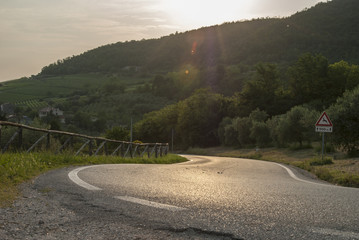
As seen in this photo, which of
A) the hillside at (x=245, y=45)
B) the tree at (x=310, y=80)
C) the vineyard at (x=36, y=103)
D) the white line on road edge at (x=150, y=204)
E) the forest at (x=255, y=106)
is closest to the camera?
the white line on road edge at (x=150, y=204)

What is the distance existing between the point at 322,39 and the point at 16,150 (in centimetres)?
13466

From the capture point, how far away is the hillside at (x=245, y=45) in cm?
13025

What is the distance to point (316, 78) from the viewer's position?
258 feet

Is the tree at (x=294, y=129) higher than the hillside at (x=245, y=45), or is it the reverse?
the hillside at (x=245, y=45)

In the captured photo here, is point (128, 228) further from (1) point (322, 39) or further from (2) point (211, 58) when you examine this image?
(2) point (211, 58)

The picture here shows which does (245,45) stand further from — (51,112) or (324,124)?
(324,124)

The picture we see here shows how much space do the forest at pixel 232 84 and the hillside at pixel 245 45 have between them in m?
0.43

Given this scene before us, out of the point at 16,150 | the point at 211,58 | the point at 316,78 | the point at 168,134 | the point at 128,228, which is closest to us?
the point at 128,228

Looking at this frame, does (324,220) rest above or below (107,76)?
below

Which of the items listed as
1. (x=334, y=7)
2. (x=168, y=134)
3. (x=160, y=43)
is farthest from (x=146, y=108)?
(x=334, y=7)

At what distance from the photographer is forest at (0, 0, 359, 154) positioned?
6047cm

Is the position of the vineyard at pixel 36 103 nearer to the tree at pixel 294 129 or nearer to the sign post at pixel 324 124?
the tree at pixel 294 129

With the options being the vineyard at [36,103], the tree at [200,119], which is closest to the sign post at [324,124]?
the tree at [200,119]

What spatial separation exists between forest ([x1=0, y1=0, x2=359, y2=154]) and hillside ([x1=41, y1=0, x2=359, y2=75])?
0.43 m
